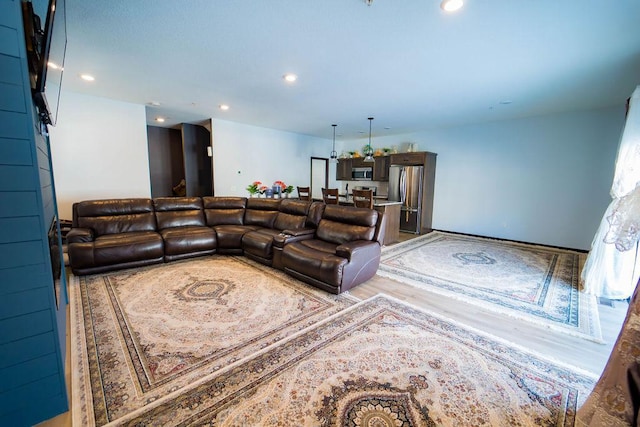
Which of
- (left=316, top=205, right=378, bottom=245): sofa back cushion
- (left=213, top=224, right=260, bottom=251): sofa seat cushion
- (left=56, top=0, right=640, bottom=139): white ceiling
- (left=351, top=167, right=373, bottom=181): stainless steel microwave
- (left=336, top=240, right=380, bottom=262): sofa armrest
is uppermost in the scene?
(left=56, top=0, right=640, bottom=139): white ceiling

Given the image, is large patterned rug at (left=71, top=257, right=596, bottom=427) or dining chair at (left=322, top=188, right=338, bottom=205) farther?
dining chair at (left=322, top=188, right=338, bottom=205)

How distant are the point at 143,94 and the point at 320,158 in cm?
528

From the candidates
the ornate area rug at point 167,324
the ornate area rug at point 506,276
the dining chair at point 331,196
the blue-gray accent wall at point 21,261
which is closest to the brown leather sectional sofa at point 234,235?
the ornate area rug at point 167,324

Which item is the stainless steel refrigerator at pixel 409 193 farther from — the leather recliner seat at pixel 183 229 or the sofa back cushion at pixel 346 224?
the leather recliner seat at pixel 183 229

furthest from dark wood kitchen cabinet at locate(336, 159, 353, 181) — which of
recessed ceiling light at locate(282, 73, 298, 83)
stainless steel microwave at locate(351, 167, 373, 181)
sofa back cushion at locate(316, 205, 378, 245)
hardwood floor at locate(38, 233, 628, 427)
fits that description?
hardwood floor at locate(38, 233, 628, 427)

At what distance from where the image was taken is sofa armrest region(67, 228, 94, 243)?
11.0ft

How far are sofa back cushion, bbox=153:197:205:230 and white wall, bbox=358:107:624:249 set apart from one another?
18.9ft

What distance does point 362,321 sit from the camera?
2.40m

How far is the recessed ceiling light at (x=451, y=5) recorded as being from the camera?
6.05ft

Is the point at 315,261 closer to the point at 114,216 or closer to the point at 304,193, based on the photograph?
the point at 114,216

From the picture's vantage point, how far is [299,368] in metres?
1.80

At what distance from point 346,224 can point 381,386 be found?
2.24 metres

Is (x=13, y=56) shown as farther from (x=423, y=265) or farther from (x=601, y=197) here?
(x=601, y=197)

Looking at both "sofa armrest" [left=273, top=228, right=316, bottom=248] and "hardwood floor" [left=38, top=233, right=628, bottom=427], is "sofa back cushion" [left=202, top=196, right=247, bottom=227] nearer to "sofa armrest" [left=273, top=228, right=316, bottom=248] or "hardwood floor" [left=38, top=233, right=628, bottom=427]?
"sofa armrest" [left=273, top=228, right=316, bottom=248]
